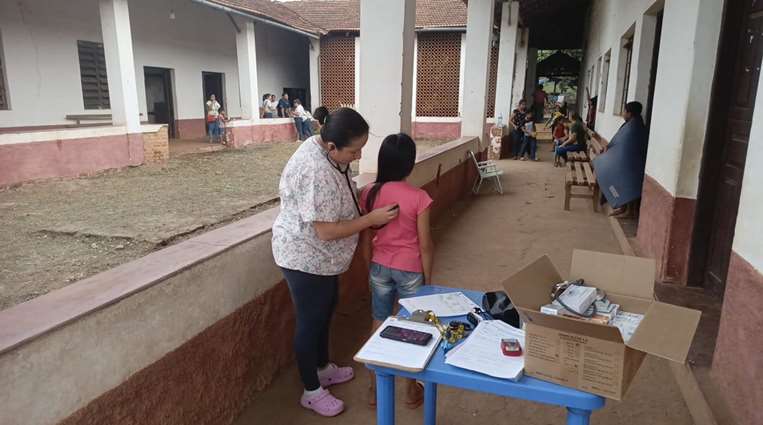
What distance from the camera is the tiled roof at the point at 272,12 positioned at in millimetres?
13849

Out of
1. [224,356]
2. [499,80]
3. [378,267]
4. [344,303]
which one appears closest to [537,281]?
[378,267]

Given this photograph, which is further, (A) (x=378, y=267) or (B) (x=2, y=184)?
(B) (x=2, y=184)

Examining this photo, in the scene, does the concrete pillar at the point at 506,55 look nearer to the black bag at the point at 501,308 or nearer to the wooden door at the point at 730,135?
the wooden door at the point at 730,135

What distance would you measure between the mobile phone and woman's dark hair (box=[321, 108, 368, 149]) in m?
0.83

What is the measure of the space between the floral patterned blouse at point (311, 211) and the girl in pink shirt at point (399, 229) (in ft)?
0.51

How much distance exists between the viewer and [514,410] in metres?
2.63

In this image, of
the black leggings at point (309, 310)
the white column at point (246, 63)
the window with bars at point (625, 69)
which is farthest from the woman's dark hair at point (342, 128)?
the white column at point (246, 63)

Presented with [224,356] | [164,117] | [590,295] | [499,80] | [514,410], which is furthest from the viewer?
[164,117]

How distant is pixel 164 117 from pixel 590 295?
1512 centimetres

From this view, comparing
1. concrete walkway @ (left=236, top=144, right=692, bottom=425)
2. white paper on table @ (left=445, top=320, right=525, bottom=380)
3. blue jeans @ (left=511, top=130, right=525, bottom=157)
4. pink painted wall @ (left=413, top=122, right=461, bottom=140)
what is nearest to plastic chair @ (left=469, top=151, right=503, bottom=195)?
concrete walkway @ (left=236, top=144, right=692, bottom=425)

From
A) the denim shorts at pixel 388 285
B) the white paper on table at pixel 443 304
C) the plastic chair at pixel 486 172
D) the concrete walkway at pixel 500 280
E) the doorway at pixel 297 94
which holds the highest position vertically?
the doorway at pixel 297 94

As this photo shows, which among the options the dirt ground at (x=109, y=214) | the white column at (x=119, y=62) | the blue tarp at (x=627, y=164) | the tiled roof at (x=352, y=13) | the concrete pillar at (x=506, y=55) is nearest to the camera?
the dirt ground at (x=109, y=214)

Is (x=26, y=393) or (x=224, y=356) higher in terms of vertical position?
(x=26, y=393)

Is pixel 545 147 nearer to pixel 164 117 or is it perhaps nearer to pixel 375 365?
pixel 164 117
